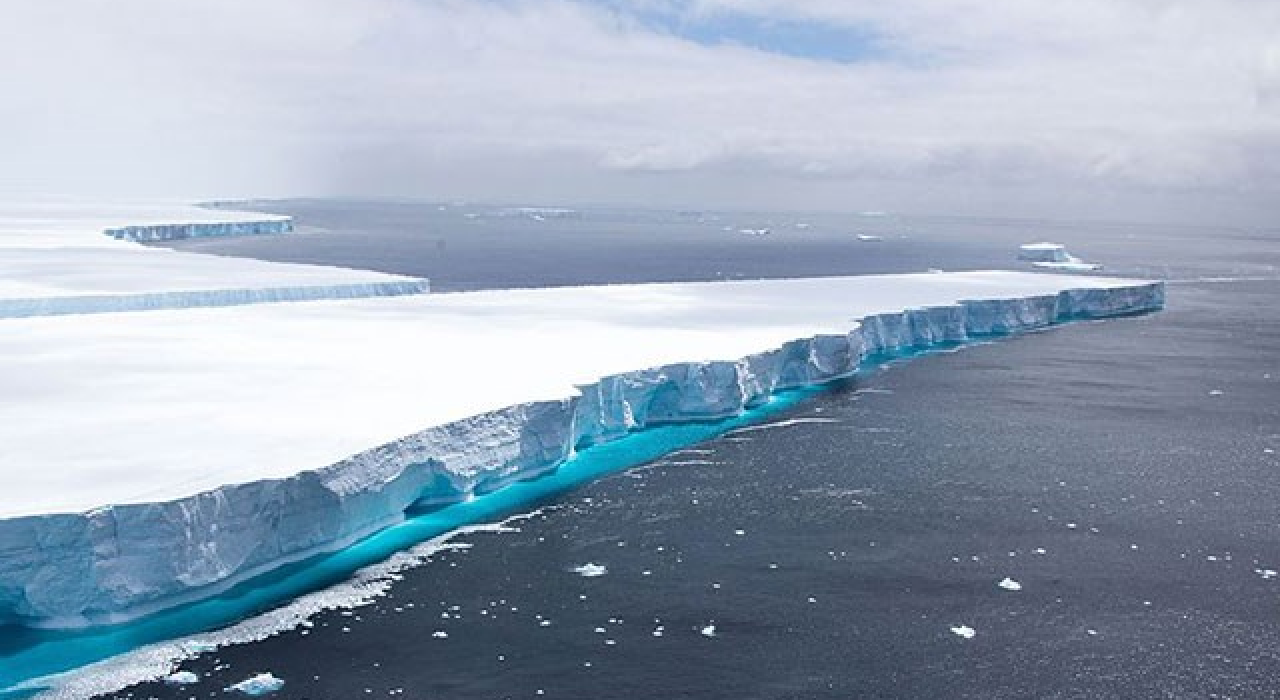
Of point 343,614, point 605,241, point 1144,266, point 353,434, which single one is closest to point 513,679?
point 343,614

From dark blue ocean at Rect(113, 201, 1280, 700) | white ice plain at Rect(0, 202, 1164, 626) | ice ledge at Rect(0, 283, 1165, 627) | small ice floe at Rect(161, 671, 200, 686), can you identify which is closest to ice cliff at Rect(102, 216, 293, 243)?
white ice plain at Rect(0, 202, 1164, 626)

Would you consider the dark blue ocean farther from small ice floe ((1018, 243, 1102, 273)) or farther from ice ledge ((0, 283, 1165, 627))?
small ice floe ((1018, 243, 1102, 273))

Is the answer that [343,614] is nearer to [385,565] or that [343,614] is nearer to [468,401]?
[385,565]

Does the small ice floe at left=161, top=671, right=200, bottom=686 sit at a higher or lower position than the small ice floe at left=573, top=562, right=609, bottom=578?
lower

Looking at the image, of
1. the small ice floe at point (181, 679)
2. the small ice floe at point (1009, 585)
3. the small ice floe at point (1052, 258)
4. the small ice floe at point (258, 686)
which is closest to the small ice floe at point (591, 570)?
the small ice floe at point (258, 686)

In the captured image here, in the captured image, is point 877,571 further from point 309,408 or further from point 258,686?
point 309,408
